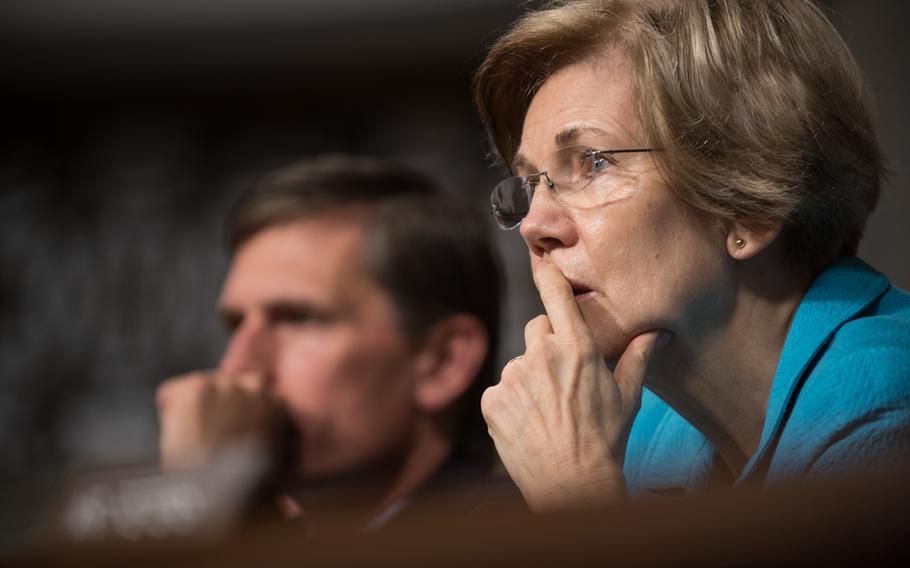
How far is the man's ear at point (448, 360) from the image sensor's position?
172 centimetres

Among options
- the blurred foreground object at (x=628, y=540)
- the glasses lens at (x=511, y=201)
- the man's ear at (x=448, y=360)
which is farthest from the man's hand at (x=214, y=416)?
the blurred foreground object at (x=628, y=540)

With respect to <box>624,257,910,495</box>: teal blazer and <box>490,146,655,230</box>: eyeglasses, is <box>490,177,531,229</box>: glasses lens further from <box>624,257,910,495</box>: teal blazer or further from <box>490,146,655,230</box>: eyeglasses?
<box>624,257,910,495</box>: teal blazer

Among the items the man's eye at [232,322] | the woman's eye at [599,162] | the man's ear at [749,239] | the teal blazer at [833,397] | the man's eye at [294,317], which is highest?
the man's eye at [232,322]

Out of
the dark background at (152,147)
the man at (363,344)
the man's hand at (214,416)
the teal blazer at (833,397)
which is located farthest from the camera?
the dark background at (152,147)

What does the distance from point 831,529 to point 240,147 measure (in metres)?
2.98

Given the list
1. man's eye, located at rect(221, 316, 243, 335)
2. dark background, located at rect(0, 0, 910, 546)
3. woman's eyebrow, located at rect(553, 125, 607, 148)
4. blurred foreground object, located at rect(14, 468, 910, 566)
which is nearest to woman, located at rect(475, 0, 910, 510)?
woman's eyebrow, located at rect(553, 125, 607, 148)

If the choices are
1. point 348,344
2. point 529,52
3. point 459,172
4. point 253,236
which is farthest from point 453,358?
point 459,172

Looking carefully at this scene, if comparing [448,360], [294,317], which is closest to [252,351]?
[294,317]

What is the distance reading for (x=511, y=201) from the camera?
113 cm

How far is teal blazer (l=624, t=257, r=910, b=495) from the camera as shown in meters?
0.87

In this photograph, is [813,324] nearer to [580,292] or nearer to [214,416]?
[580,292]

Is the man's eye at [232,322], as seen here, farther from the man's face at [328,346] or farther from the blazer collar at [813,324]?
the blazer collar at [813,324]

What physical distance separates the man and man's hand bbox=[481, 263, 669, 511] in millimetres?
649

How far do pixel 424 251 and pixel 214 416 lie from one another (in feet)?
1.45
